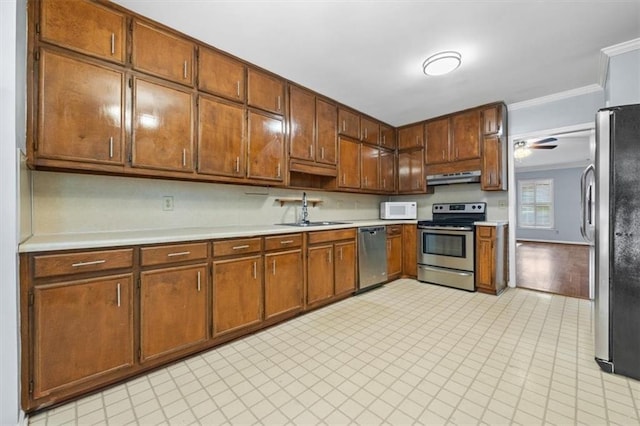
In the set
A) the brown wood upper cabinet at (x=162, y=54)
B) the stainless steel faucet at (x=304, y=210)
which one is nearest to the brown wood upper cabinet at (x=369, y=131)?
the stainless steel faucet at (x=304, y=210)

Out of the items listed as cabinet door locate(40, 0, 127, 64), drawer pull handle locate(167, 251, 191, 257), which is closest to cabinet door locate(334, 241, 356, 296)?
drawer pull handle locate(167, 251, 191, 257)

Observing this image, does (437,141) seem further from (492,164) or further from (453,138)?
(492,164)

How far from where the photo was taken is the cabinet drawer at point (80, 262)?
149 centimetres

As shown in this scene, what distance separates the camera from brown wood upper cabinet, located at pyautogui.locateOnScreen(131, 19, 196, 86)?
6.82 ft

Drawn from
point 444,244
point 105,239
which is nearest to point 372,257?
point 444,244

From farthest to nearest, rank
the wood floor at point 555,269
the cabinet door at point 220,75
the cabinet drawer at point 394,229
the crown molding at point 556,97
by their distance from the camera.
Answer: the cabinet drawer at point 394,229
the wood floor at point 555,269
the crown molding at point 556,97
the cabinet door at point 220,75

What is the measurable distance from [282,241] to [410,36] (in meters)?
2.16

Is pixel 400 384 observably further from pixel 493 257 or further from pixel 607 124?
pixel 493 257

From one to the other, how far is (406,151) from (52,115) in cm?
447

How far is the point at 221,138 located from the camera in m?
2.55

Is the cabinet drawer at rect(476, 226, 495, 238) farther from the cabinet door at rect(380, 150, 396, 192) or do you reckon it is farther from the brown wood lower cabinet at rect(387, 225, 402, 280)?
the cabinet door at rect(380, 150, 396, 192)

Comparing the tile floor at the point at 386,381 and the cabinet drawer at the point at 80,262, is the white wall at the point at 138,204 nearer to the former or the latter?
the cabinet drawer at the point at 80,262

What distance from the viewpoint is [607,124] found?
1880 mm

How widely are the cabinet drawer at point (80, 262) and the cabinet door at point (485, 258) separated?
3.92m
